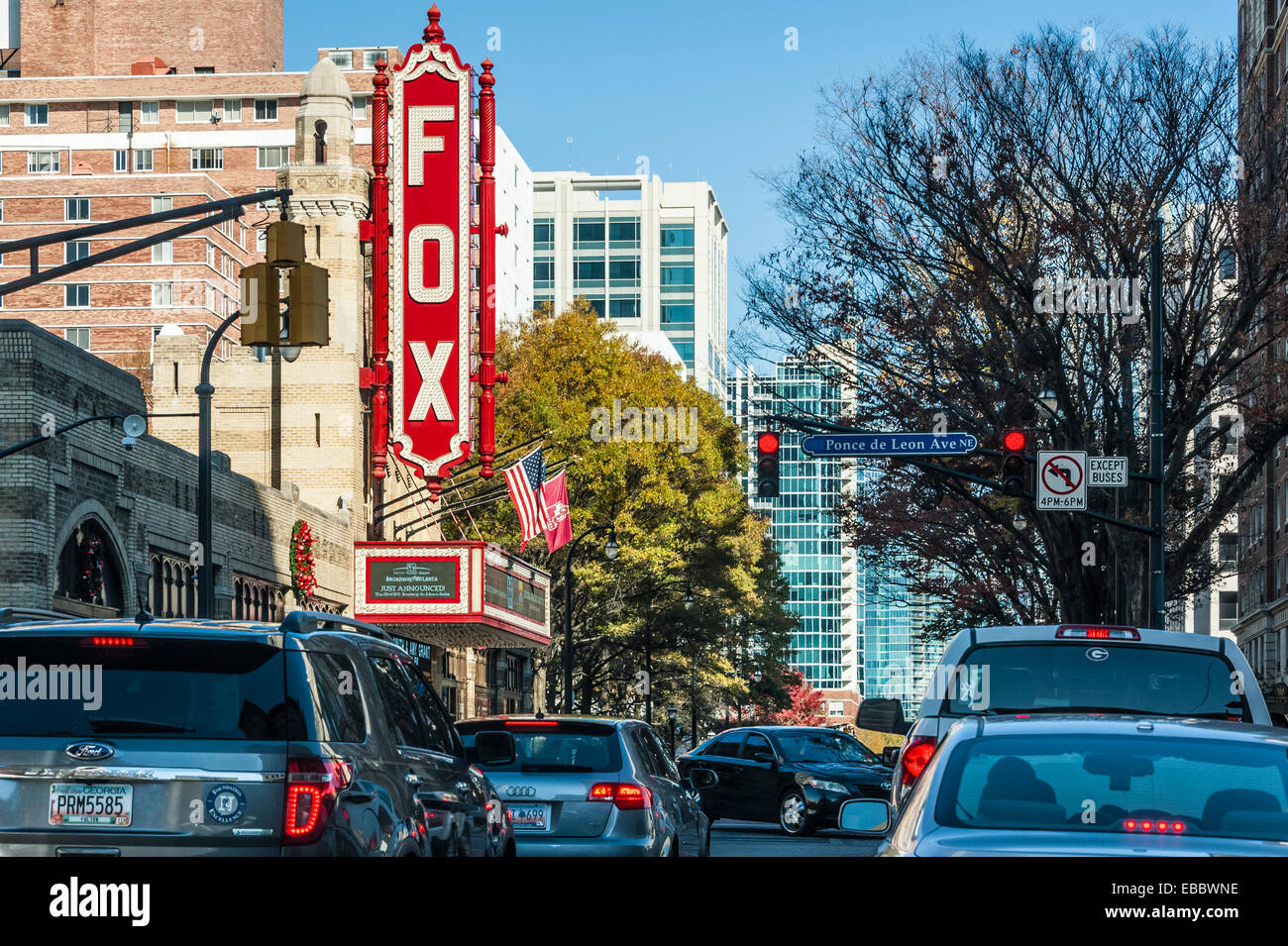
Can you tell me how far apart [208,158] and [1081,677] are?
308ft

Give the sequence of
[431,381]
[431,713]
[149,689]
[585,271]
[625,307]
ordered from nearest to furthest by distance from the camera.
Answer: [149,689] → [431,713] → [431,381] → [625,307] → [585,271]

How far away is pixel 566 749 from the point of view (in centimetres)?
1359

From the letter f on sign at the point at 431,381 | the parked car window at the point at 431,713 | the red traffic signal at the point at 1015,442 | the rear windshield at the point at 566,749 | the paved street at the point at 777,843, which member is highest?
the letter f on sign at the point at 431,381

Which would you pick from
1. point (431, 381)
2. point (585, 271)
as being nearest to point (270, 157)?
point (585, 271)

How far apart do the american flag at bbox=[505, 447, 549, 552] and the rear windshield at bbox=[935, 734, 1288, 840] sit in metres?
38.6

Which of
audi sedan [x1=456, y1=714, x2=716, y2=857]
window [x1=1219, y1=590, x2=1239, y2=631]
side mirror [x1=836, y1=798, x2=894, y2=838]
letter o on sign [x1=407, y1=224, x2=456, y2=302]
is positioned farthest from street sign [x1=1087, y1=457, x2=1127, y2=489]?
window [x1=1219, y1=590, x2=1239, y2=631]

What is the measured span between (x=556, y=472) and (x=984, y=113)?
23.4 meters

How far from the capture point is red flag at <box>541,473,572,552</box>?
46.8m

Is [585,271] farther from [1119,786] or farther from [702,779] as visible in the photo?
[1119,786]

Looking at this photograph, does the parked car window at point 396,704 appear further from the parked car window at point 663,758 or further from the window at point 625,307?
the window at point 625,307

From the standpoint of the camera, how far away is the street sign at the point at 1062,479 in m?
28.9

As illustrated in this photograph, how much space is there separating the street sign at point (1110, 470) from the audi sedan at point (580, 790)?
15735 mm

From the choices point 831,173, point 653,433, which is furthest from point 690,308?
point 831,173

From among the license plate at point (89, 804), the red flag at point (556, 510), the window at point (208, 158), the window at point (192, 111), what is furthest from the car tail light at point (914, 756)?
the window at point (192, 111)
